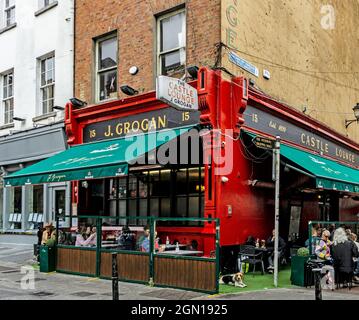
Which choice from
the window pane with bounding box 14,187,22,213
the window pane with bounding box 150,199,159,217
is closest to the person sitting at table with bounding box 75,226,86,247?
the window pane with bounding box 150,199,159,217

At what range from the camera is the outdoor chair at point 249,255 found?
1320 centimetres

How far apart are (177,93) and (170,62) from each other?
2886mm

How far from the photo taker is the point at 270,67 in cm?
1593

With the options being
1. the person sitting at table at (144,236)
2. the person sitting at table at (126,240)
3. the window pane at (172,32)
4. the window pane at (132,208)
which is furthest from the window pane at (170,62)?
the person sitting at table at (144,236)

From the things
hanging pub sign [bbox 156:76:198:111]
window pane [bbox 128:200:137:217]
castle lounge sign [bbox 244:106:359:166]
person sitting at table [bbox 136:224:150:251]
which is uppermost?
hanging pub sign [bbox 156:76:198:111]

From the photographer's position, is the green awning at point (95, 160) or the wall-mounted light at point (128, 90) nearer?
the green awning at point (95, 160)

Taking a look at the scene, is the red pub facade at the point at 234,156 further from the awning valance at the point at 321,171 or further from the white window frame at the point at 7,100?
the white window frame at the point at 7,100

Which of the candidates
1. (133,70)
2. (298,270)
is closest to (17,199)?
(133,70)

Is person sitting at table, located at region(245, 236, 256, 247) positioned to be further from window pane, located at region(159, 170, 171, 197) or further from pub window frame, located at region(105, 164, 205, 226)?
window pane, located at region(159, 170, 171, 197)

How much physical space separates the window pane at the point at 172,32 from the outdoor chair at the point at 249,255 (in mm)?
5920

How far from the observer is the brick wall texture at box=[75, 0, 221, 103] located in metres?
13.9

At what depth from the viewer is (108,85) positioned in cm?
1680

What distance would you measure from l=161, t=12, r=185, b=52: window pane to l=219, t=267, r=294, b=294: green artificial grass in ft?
21.9

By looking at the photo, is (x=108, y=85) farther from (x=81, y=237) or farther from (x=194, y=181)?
(x=81, y=237)
